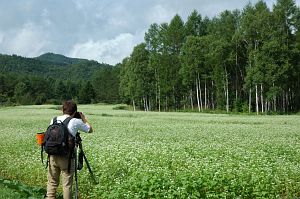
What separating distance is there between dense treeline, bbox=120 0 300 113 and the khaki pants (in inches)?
2235

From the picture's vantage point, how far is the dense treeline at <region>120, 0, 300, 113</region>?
65.4 metres

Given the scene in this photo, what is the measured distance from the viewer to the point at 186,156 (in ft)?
55.0

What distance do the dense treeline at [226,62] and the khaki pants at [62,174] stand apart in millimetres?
56776

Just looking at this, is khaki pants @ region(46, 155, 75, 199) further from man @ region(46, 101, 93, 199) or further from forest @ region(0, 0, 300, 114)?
forest @ region(0, 0, 300, 114)

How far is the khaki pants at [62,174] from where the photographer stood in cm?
1059

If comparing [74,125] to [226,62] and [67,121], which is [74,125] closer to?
[67,121]

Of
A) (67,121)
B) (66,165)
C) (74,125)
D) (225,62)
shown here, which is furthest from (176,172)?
(225,62)

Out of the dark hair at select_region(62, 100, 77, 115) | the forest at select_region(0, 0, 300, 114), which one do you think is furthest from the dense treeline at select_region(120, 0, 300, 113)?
the dark hair at select_region(62, 100, 77, 115)

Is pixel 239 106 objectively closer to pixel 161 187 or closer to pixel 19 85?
pixel 161 187

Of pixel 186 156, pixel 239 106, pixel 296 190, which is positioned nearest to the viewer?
pixel 296 190

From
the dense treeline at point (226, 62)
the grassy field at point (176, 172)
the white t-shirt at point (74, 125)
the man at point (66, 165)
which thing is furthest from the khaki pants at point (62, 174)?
the dense treeline at point (226, 62)

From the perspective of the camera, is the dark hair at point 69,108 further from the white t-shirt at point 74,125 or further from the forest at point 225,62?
the forest at point 225,62

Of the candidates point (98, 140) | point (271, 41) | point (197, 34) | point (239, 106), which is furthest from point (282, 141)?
point (197, 34)

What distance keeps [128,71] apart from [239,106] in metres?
36.5
